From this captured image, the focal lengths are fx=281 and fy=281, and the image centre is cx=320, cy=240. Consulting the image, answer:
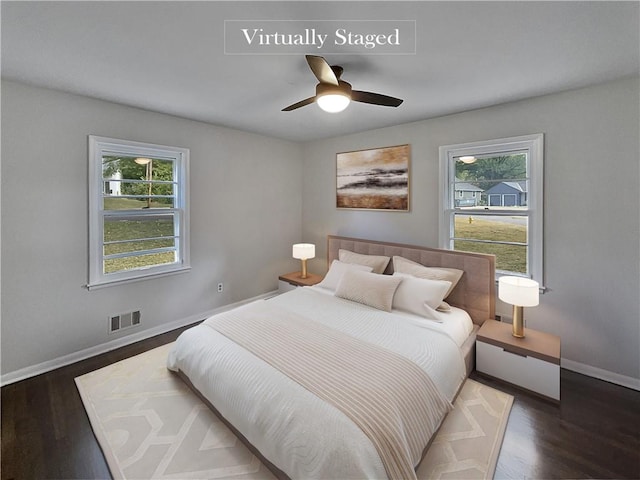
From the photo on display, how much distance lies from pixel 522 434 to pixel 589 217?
1.97m

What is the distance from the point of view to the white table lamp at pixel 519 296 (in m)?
2.40

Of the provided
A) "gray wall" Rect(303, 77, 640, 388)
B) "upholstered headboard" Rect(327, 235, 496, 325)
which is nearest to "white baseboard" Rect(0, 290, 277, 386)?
"upholstered headboard" Rect(327, 235, 496, 325)

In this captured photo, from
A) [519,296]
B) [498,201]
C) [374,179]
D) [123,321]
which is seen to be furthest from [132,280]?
[498,201]

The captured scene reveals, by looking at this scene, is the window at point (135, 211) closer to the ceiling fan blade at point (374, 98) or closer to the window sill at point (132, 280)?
the window sill at point (132, 280)

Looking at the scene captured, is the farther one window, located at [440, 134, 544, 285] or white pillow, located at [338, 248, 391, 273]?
white pillow, located at [338, 248, 391, 273]

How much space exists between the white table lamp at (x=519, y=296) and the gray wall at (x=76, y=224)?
131 inches

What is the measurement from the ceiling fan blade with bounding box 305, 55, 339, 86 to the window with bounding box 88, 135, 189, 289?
232 centimetres

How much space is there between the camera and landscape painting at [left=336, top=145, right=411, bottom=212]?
3750mm

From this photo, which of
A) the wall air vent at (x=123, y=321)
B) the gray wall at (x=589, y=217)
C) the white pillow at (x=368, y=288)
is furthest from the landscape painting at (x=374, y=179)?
the wall air vent at (x=123, y=321)

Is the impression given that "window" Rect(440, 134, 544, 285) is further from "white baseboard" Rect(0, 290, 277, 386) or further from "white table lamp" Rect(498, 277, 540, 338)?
"white baseboard" Rect(0, 290, 277, 386)

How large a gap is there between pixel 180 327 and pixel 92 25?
3079mm

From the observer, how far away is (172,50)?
1943mm

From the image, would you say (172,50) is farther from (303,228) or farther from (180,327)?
(303,228)

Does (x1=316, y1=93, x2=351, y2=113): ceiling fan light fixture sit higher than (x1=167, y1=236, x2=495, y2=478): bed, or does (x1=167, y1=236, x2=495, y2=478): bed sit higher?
(x1=316, y1=93, x2=351, y2=113): ceiling fan light fixture
